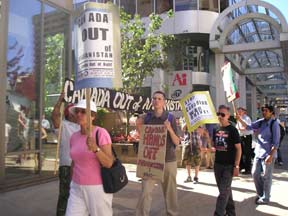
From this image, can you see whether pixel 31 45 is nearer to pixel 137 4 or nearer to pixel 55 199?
pixel 55 199

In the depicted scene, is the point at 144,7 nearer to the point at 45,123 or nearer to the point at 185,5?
the point at 185,5

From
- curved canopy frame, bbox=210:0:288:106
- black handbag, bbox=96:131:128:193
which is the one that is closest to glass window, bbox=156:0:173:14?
curved canopy frame, bbox=210:0:288:106

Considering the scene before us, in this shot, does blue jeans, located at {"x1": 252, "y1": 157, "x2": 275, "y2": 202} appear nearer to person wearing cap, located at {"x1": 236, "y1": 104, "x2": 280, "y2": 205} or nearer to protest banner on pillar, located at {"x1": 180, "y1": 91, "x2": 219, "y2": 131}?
person wearing cap, located at {"x1": 236, "y1": 104, "x2": 280, "y2": 205}

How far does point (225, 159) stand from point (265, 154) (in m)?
1.84

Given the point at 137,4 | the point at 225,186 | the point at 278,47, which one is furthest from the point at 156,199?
the point at 137,4

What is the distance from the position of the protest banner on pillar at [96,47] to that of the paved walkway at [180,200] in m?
3.22

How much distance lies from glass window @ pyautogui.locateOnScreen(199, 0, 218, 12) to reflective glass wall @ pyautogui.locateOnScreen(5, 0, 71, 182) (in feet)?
64.6

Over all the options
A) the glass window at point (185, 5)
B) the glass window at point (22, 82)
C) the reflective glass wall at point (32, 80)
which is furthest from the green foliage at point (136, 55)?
the glass window at point (185, 5)

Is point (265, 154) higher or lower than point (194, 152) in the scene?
higher

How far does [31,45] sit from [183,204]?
499cm

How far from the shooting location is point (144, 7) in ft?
99.9

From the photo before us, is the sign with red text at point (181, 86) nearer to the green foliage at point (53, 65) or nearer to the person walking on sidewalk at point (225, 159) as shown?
the green foliage at point (53, 65)

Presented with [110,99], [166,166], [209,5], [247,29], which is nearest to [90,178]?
[166,166]

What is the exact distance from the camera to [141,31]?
60.2ft
